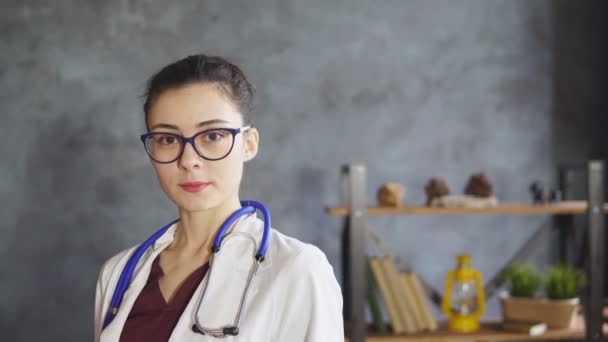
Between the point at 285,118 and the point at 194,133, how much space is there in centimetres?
186

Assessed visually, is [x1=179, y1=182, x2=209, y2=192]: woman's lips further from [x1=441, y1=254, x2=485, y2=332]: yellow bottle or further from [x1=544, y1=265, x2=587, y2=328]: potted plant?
[x1=544, y1=265, x2=587, y2=328]: potted plant

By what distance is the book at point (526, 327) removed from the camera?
2562 millimetres

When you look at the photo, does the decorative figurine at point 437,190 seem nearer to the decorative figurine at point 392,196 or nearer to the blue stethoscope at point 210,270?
the decorative figurine at point 392,196

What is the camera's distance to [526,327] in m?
2.58

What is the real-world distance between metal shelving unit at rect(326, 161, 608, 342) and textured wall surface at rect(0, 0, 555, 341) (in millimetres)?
402

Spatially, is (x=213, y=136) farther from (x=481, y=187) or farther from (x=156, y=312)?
(x=481, y=187)

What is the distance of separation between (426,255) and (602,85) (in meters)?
1.16

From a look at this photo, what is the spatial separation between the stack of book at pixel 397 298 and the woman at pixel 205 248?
4.70 feet

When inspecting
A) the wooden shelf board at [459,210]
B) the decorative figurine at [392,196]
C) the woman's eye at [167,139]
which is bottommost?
the wooden shelf board at [459,210]

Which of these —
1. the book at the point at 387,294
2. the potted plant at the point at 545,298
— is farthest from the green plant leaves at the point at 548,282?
the book at the point at 387,294

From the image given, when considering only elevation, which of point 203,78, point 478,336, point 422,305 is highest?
point 203,78

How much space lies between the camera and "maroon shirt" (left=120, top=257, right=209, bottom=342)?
3.83 feet

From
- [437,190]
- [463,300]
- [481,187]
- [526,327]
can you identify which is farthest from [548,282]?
[437,190]

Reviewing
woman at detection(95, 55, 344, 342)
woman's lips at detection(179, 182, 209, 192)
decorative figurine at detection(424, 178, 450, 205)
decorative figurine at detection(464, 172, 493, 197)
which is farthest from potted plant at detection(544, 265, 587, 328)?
woman's lips at detection(179, 182, 209, 192)
